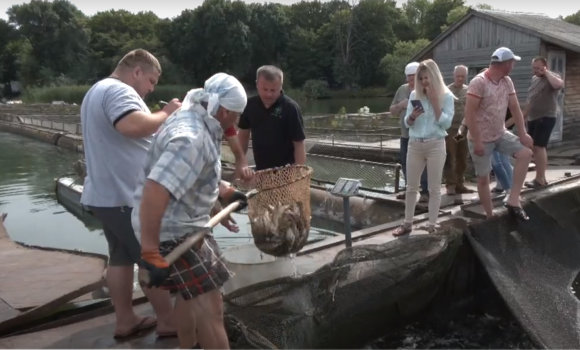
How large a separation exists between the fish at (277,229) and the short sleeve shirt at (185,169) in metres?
1.22

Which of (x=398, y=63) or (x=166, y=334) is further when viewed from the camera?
(x=398, y=63)

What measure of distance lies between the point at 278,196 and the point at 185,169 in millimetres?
1618

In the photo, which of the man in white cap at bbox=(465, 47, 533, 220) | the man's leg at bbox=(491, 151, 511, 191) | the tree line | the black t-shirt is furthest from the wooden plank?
the tree line

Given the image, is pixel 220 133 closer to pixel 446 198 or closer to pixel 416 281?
pixel 416 281

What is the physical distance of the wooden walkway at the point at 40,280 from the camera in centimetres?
412

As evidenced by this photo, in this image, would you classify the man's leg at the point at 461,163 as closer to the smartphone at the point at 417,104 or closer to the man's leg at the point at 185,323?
the smartphone at the point at 417,104

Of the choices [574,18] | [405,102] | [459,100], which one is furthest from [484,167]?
[574,18]

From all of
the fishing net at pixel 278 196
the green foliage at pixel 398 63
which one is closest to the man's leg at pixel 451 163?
the fishing net at pixel 278 196

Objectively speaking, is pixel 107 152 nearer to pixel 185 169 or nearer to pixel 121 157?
pixel 121 157

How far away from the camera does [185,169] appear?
8.16ft

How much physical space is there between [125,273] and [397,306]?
2218 millimetres

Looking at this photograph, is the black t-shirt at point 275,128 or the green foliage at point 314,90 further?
the green foliage at point 314,90

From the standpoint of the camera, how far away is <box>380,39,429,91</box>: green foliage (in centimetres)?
5075

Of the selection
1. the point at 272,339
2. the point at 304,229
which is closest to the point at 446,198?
the point at 304,229
